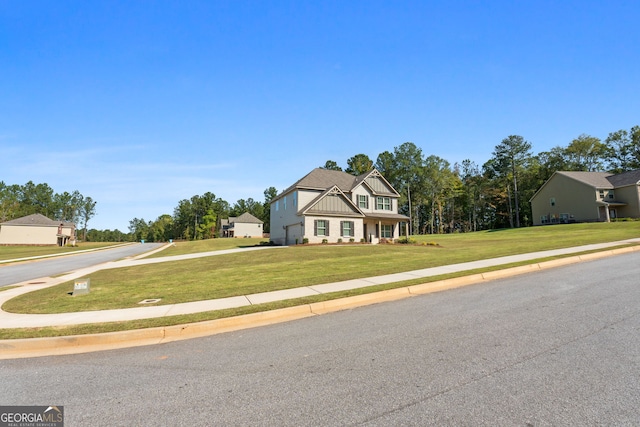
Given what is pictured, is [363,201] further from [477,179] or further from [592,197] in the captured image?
[477,179]

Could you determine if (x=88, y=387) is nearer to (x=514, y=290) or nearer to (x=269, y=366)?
(x=269, y=366)

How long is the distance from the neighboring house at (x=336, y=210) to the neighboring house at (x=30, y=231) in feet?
174

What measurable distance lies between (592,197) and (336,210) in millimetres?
38578

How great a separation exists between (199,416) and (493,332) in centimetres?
465

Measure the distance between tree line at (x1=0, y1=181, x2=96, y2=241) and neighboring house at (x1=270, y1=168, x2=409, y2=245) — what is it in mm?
83529

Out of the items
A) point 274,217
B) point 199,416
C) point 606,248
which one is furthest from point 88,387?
point 274,217

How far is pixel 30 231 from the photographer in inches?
2383

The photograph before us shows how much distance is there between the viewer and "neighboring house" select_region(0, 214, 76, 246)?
58688 millimetres

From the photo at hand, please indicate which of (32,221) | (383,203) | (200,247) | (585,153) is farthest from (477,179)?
(32,221)

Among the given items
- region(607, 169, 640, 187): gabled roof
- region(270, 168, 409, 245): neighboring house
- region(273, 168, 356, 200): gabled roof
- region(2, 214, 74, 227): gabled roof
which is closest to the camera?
region(270, 168, 409, 245): neighboring house

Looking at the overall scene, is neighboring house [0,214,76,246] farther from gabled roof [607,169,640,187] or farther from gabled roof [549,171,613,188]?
gabled roof [607,169,640,187]

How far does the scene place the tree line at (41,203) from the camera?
80.0 metres

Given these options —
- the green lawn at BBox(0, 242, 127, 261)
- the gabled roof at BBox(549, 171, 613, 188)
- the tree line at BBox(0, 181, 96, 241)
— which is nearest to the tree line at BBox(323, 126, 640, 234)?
the gabled roof at BBox(549, 171, 613, 188)

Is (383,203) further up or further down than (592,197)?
further down
